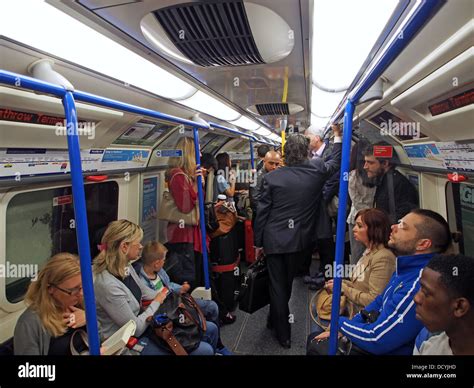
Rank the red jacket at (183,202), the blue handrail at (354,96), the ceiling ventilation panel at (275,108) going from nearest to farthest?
the blue handrail at (354,96) → the red jacket at (183,202) → the ceiling ventilation panel at (275,108)

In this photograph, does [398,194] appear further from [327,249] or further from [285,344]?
[285,344]

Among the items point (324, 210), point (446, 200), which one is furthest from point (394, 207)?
point (324, 210)

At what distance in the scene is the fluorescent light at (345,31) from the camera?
1238mm

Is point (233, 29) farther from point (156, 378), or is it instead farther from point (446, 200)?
point (446, 200)

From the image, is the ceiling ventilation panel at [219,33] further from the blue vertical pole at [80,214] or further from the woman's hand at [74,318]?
the woman's hand at [74,318]

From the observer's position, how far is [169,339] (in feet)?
6.61

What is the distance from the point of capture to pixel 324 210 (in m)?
2.95

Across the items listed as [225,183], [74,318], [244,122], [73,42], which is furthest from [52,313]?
[244,122]

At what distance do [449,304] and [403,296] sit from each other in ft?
1.05

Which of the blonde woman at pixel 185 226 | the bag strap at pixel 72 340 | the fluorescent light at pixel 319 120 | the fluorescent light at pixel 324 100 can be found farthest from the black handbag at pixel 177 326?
the fluorescent light at pixel 319 120

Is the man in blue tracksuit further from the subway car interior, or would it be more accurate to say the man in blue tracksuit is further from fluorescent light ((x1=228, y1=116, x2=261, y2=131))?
fluorescent light ((x1=228, y1=116, x2=261, y2=131))

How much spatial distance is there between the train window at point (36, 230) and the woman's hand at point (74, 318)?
88 cm

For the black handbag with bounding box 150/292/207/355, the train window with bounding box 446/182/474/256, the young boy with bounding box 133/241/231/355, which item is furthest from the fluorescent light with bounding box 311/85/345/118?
the black handbag with bounding box 150/292/207/355

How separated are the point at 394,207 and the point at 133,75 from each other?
2.58m
